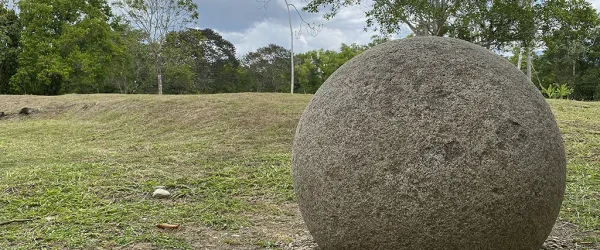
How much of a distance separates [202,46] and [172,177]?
37117 millimetres

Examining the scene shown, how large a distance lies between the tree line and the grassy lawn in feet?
9.59

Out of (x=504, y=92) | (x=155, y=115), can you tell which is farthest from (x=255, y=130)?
(x=504, y=92)

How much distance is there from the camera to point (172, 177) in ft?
26.0

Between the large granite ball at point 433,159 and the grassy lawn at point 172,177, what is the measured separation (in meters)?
1.61

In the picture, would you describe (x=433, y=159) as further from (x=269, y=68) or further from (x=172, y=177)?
(x=269, y=68)

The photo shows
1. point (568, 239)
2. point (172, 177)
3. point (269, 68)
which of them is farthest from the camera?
point (269, 68)

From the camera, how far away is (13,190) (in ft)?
22.9

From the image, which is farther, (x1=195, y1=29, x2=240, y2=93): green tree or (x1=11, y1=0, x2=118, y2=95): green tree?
(x1=195, y1=29, x2=240, y2=93): green tree

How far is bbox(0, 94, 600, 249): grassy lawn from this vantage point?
5125mm

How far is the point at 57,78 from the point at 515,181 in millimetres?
35296

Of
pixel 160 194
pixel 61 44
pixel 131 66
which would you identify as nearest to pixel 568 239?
pixel 160 194

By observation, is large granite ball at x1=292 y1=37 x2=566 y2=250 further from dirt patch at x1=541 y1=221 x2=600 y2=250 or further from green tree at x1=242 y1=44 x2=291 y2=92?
green tree at x1=242 y1=44 x2=291 y2=92

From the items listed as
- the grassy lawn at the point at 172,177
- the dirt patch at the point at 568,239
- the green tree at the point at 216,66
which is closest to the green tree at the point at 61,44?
the green tree at the point at 216,66

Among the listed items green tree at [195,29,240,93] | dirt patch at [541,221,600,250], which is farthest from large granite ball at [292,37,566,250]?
green tree at [195,29,240,93]
